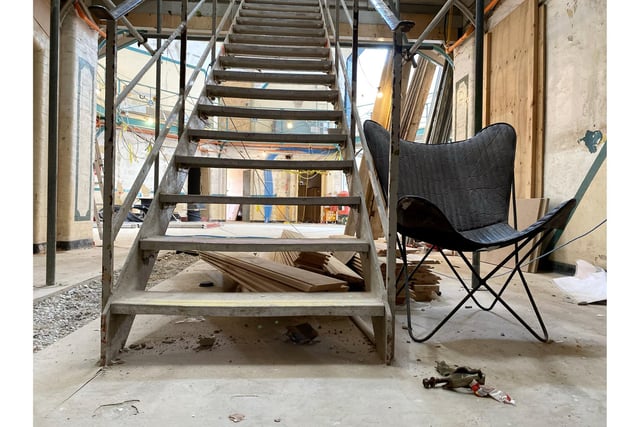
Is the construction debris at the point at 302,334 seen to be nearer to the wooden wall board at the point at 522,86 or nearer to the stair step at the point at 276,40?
the stair step at the point at 276,40

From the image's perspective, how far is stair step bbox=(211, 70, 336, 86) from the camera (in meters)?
3.08

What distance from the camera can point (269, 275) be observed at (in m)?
1.94

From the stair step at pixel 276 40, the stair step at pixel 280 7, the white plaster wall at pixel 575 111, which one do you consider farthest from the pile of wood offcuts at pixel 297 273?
the stair step at pixel 280 7

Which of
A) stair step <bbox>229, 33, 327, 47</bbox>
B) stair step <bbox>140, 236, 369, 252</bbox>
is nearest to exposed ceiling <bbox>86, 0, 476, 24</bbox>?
stair step <bbox>229, 33, 327, 47</bbox>

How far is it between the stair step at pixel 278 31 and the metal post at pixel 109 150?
2.82 meters

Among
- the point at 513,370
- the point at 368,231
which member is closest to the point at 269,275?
the point at 368,231

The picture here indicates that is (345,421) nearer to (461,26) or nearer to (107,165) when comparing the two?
(107,165)

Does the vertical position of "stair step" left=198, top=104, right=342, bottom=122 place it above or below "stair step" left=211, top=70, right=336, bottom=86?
below

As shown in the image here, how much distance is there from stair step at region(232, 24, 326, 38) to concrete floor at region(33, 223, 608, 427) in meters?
3.19

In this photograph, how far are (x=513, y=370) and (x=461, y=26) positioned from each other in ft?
18.5

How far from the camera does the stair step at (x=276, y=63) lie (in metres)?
3.36

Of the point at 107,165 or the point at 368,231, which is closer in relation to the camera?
the point at 107,165

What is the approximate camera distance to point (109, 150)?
4.66 feet

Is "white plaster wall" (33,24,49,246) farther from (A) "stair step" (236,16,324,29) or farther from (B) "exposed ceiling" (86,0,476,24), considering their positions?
(A) "stair step" (236,16,324,29)
